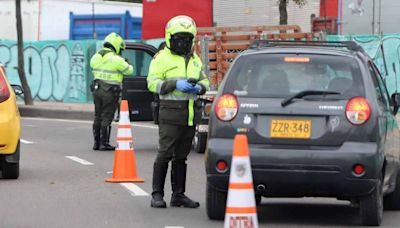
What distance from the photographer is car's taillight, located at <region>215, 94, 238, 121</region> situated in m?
8.27

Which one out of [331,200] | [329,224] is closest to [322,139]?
[329,224]

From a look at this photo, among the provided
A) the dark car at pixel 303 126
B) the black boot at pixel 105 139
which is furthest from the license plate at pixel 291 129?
the black boot at pixel 105 139

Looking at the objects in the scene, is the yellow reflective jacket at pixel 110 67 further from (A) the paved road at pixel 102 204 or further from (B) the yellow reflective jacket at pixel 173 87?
(B) the yellow reflective jacket at pixel 173 87

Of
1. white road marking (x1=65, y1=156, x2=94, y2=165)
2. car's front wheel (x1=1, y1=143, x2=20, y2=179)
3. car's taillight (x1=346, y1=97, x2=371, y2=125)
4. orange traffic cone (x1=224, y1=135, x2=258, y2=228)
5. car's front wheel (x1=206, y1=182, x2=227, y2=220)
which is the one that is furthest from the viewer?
white road marking (x1=65, y1=156, x2=94, y2=165)

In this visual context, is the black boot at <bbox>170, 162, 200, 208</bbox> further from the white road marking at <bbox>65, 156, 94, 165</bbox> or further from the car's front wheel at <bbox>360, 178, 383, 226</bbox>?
the white road marking at <bbox>65, 156, 94, 165</bbox>

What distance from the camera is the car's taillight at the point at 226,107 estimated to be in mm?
8273

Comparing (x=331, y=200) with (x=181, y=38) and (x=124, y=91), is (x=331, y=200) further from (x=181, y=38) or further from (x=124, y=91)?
(x=124, y=91)

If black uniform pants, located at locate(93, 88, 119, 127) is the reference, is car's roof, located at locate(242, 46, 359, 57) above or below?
above

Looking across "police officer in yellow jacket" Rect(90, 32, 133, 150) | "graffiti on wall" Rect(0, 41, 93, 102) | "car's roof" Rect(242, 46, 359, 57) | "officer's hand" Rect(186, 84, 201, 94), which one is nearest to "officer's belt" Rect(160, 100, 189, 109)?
"officer's hand" Rect(186, 84, 201, 94)

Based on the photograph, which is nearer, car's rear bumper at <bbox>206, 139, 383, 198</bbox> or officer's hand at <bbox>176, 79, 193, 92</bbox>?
car's rear bumper at <bbox>206, 139, 383, 198</bbox>

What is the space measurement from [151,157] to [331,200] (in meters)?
5.25

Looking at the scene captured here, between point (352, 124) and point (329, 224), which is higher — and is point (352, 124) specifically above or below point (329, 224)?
above

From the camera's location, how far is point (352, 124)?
8133 millimetres

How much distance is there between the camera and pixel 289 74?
8.43 m
